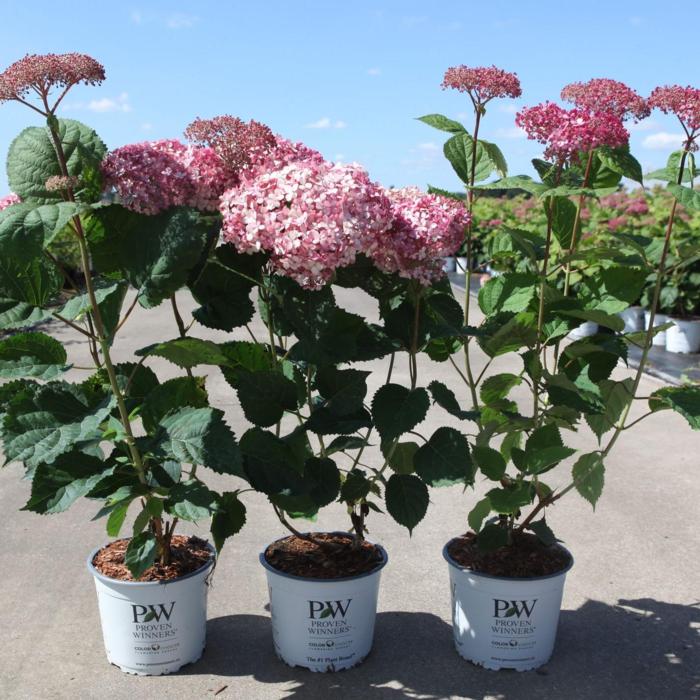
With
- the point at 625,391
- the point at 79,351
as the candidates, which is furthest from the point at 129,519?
the point at 79,351

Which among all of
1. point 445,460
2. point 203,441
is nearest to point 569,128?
point 445,460

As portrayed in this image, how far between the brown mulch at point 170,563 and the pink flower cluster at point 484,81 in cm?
134

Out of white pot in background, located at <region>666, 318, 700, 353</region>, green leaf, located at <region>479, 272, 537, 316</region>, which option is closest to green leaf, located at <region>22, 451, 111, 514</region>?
green leaf, located at <region>479, 272, 537, 316</region>

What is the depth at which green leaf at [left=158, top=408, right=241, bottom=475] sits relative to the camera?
1779mm

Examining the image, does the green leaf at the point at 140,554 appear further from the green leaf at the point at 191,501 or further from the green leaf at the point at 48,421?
the green leaf at the point at 48,421

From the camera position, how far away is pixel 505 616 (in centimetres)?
221

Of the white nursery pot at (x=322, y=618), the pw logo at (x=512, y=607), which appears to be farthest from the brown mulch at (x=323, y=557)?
the pw logo at (x=512, y=607)

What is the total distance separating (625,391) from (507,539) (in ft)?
1.54

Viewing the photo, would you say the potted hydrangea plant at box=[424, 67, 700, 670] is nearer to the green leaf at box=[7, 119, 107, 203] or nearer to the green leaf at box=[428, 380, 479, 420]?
the green leaf at box=[428, 380, 479, 420]

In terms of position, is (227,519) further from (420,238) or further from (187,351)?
(420,238)

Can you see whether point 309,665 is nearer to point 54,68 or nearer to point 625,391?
point 625,391

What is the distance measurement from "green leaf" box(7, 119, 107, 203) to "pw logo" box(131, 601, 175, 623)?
1003 mm

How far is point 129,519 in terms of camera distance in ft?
11.1

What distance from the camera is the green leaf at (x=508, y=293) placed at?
2146 mm
